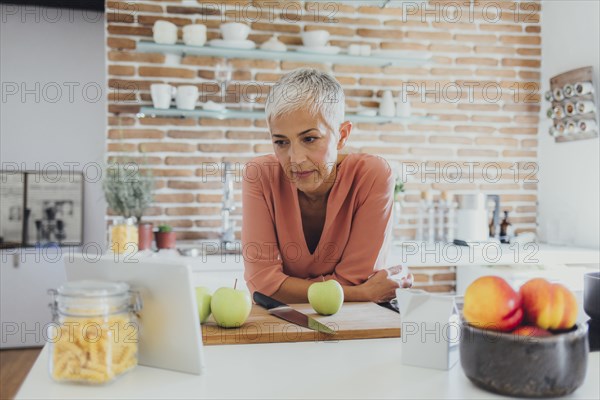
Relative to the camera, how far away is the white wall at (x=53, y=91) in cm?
402

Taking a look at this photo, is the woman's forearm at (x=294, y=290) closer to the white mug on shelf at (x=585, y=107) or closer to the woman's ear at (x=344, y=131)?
the woman's ear at (x=344, y=131)

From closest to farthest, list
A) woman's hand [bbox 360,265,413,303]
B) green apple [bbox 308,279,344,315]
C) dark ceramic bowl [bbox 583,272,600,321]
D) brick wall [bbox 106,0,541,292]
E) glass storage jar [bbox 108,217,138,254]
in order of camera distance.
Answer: dark ceramic bowl [bbox 583,272,600,321], green apple [bbox 308,279,344,315], woman's hand [bbox 360,265,413,303], glass storage jar [bbox 108,217,138,254], brick wall [bbox 106,0,541,292]

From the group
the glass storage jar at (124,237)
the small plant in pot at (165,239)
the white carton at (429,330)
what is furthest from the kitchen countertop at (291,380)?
the small plant in pot at (165,239)

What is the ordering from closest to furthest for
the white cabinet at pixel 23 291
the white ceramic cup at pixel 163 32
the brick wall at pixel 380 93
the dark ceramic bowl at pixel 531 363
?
the dark ceramic bowl at pixel 531 363 < the white ceramic cup at pixel 163 32 < the brick wall at pixel 380 93 < the white cabinet at pixel 23 291

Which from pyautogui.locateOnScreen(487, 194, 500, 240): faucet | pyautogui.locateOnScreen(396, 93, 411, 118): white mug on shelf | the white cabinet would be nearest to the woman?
pyautogui.locateOnScreen(396, 93, 411, 118): white mug on shelf

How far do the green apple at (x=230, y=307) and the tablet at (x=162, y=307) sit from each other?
228 mm

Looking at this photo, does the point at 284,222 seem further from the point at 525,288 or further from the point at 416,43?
the point at 416,43

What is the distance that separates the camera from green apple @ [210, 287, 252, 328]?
1158mm

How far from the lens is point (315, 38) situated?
3.18 m

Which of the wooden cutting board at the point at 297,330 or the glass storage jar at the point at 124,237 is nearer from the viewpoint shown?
the wooden cutting board at the point at 297,330

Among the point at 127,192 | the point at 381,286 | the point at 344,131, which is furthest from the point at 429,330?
the point at 127,192

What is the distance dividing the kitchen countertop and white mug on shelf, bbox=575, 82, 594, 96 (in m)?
2.43

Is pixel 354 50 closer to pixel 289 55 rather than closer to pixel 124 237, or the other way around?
pixel 289 55

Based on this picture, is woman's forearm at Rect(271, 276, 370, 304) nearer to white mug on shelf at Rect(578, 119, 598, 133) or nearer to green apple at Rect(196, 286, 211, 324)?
green apple at Rect(196, 286, 211, 324)
